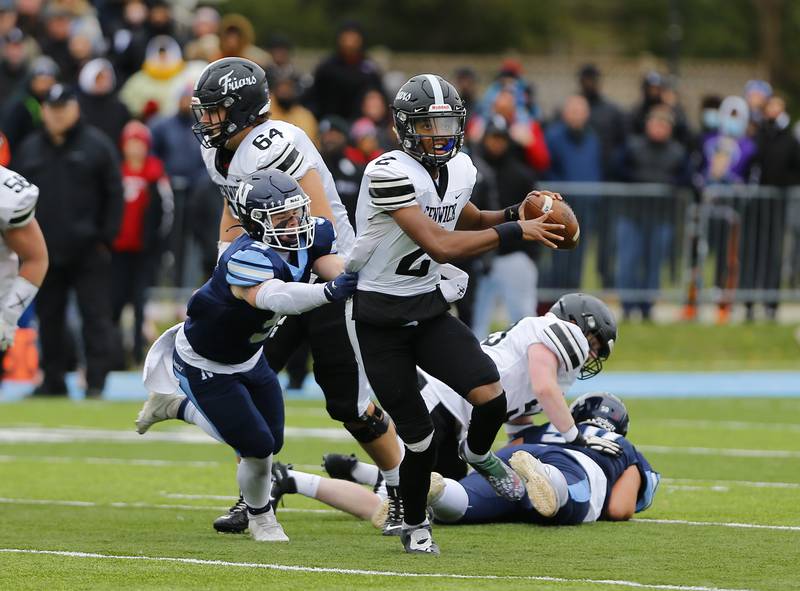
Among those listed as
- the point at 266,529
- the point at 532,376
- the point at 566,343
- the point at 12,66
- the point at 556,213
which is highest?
the point at 12,66

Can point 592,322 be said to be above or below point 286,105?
below

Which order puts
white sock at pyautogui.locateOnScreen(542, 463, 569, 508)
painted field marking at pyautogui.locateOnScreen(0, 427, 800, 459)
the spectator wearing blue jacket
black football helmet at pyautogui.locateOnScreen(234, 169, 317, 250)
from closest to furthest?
black football helmet at pyautogui.locateOnScreen(234, 169, 317, 250)
white sock at pyautogui.locateOnScreen(542, 463, 569, 508)
painted field marking at pyautogui.locateOnScreen(0, 427, 800, 459)
the spectator wearing blue jacket

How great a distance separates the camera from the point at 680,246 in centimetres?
1695

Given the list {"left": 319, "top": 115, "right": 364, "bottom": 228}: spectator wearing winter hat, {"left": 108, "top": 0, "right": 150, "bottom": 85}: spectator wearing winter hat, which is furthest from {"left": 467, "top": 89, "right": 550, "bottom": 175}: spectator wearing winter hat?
{"left": 108, "top": 0, "right": 150, "bottom": 85}: spectator wearing winter hat

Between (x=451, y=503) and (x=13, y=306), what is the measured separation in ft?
7.10

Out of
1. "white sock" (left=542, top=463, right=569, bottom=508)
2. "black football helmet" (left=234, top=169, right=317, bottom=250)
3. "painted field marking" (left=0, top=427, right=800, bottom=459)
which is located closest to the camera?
"black football helmet" (left=234, top=169, right=317, bottom=250)

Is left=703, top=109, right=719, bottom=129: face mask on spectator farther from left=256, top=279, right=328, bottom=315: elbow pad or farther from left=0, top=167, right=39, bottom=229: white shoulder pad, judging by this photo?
left=256, top=279, right=328, bottom=315: elbow pad

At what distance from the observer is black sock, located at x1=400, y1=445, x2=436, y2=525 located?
666 cm

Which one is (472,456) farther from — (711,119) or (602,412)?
(711,119)

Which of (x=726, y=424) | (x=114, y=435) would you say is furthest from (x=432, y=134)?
(x=726, y=424)

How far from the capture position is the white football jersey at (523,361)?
7684mm

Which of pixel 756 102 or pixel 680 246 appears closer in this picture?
pixel 680 246

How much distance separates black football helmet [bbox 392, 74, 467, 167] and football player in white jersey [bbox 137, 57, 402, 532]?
29.9 inches

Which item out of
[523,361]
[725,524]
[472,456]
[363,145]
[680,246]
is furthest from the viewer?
[680,246]
